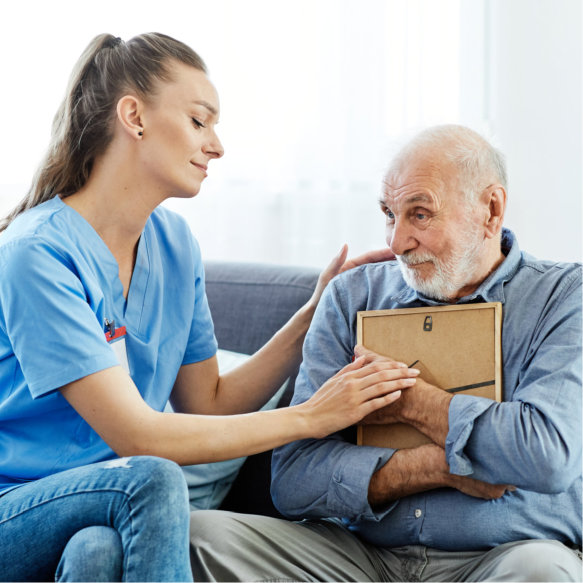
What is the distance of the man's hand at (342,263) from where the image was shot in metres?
1.56

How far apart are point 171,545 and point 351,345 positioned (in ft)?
1.73

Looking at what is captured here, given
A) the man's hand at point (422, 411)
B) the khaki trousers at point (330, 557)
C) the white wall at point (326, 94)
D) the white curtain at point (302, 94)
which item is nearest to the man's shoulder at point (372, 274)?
the man's hand at point (422, 411)

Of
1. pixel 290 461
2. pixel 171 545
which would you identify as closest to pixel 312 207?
pixel 290 461

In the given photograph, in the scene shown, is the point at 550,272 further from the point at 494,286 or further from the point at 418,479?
the point at 418,479

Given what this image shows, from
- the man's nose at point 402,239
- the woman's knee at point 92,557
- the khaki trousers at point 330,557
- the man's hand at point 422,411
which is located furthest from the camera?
the man's nose at point 402,239

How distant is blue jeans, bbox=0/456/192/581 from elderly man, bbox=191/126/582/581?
0.56ft

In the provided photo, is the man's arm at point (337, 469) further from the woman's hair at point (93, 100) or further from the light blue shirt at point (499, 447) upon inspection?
the woman's hair at point (93, 100)

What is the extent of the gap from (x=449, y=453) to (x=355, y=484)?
0.55 ft

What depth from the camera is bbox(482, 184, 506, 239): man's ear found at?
1340 millimetres

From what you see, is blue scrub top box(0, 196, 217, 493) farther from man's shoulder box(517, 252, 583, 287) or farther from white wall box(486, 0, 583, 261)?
white wall box(486, 0, 583, 261)

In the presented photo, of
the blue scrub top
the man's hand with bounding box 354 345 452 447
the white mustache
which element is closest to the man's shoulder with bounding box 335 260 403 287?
the white mustache

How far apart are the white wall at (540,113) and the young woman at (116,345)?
80cm

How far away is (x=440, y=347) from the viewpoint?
131 cm

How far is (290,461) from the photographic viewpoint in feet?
4.43
